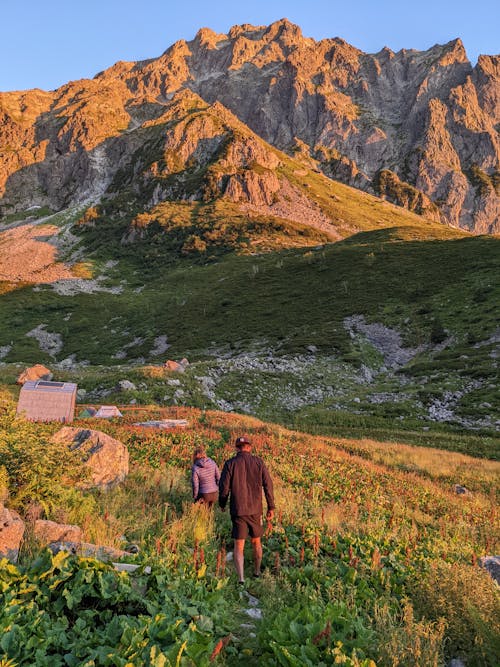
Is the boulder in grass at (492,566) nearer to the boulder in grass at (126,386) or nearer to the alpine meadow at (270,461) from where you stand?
the alpine meadow at (270,461)

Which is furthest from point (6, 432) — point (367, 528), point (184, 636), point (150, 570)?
point (367, 528)

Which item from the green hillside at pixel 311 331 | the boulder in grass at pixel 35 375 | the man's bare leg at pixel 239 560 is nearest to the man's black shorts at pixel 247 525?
the man's bare leg at pixel 239 560

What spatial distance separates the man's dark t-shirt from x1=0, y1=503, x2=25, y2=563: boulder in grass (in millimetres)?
3831

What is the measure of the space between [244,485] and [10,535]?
4294 millimetres

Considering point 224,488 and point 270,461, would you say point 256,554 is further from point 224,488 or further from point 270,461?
point 270,461

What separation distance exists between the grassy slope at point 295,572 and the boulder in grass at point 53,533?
0.33 meters

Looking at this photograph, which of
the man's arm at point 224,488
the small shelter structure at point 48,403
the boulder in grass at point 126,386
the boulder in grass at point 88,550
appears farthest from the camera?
the boulder in grass at point 126,386

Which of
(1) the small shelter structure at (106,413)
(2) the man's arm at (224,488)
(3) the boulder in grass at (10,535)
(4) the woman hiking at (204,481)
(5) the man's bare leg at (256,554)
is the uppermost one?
(3) the boulder in grass at (10,535)

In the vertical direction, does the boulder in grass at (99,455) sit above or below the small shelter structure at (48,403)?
above

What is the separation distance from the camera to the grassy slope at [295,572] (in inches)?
188

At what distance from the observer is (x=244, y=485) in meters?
8.48

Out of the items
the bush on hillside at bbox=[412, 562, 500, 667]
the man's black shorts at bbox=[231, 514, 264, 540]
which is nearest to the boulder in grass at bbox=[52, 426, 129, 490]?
the man's black shorts at bbox=[231, 514, 264, 540]

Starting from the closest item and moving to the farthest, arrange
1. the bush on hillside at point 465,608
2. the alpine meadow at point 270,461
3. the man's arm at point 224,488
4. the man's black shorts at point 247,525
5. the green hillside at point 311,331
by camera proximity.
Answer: the alpine meadow at point 270,461 < the bush on hillside at point 465,608 < the man's black shorts at point 247,525 < the man's arm at point 224,488 < the green hillside at point 311,331

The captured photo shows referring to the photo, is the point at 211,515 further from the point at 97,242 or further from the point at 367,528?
the point at 97,242
